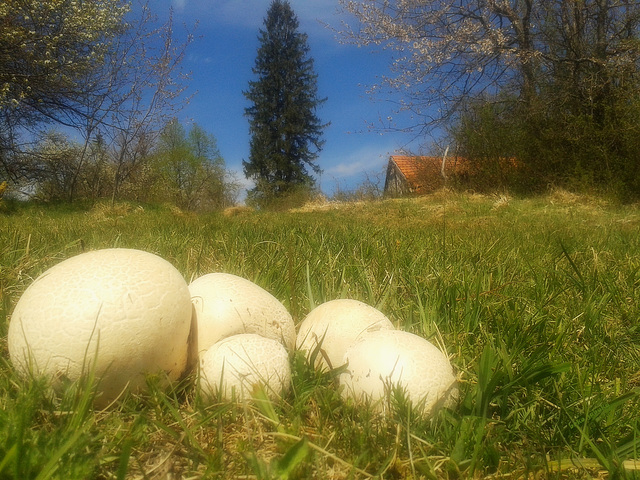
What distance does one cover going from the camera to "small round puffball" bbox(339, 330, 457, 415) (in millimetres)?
1243

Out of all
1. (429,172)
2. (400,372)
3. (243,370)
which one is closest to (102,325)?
(243,370)

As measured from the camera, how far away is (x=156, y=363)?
130 centimetres

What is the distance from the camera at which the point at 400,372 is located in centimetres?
126

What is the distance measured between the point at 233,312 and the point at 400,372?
58cm

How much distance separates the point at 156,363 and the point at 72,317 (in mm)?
259

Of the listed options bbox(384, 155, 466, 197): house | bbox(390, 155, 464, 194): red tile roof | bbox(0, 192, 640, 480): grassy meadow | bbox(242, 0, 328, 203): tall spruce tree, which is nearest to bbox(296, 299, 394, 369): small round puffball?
bbox(0, 192, 640, 480): grassy meadow

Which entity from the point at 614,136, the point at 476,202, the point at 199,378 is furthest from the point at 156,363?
the point at 614,136

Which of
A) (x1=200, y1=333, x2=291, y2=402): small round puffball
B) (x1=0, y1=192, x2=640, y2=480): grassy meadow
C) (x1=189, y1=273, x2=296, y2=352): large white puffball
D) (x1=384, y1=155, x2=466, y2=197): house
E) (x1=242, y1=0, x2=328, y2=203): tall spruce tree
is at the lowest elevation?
(x1=0, y1=192, x2=640, y2=480): grassy meadow

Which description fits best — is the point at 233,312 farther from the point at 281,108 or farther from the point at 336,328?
the point at 281,108

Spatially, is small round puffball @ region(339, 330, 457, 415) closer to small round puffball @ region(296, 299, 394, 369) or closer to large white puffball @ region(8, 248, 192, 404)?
small round puffball @ region(296, 299, 394, 369)

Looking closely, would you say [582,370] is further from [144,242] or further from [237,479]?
[144,242]

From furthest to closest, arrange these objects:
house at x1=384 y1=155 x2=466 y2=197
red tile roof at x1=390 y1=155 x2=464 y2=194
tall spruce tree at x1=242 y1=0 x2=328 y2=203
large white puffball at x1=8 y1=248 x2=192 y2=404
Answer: tall spruce tree at x1=242 y1=0 x2=328 y2=203 < red tile roof at x1=390 y1=155 x2=464 y2=194 < house at x1=384 y1=155 x2=466 y2=197 < large white puffball at x1=8 y1=248 x2=192 y2=404

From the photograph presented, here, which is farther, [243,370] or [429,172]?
[429,172]

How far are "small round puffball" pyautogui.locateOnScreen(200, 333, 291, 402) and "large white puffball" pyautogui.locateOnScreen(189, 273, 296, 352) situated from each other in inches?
4.6
